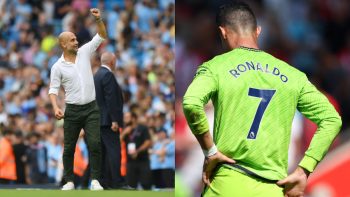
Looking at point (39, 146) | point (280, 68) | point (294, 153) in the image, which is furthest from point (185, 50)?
point (39, 146)

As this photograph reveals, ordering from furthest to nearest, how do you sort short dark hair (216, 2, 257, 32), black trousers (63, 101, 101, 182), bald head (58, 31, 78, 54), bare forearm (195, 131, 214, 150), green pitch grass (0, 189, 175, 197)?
bald head (58, 31, 78, 54) → black trousers (63, 101, 101, 182) → green pitch grass (0, 189, 175, 197) → short dark hair (216, 2, 257, 32) → bare forearm (195, 131, 214, 150)

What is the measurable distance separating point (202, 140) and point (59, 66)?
7013mm

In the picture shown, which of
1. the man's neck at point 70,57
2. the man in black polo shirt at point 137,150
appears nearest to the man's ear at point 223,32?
the man's neck at point 70,57

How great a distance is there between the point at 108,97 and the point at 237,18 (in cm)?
755

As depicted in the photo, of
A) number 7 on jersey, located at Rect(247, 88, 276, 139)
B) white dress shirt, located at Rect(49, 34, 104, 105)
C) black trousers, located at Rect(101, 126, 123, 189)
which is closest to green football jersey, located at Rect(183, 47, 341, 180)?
number 7 on jersey, located at Rect(247, 88, 276, 139)

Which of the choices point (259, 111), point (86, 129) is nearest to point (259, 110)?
point (259, 111)

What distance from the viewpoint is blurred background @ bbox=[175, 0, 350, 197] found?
6074mm

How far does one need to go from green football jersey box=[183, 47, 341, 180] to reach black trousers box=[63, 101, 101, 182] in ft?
21.8

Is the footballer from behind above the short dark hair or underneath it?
underneath

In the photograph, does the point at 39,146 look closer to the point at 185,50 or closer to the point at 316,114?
the point at 185,50

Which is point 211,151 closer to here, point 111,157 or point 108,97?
point 108,97

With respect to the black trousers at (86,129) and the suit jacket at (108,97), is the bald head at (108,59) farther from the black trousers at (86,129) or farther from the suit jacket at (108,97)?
the black trousers at (86,129)

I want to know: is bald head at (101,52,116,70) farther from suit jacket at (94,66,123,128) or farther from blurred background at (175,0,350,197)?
blurred background at (175,0,350,197)

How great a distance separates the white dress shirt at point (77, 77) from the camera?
11023 mm
